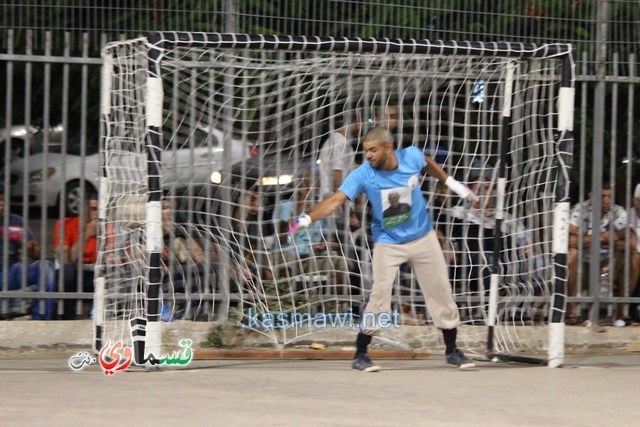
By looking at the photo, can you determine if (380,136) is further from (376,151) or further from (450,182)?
(450,182)

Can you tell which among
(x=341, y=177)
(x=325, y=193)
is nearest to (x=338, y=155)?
(x=341, y=177)

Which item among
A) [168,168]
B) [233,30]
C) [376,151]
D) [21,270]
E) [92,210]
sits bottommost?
[21,270]

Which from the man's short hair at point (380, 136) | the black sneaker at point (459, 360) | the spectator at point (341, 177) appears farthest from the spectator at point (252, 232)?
the black sneaker at point (459, 360)

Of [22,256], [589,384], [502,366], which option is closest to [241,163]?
[22,256]

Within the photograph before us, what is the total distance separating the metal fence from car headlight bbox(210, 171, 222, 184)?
1127mm

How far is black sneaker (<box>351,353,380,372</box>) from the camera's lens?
8.78 metres

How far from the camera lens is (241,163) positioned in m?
10.0

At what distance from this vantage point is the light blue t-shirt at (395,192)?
876 centimetres

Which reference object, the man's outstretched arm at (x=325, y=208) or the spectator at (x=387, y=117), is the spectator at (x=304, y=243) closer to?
the spectator at (x=387, y=117)

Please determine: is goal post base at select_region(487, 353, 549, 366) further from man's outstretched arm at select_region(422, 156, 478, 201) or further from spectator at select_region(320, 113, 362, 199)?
spectator at select_region(320, 113, 362, 199)

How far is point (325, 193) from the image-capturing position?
1023cm

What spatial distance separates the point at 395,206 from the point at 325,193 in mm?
1566

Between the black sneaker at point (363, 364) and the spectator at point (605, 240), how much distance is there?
8.95 feet

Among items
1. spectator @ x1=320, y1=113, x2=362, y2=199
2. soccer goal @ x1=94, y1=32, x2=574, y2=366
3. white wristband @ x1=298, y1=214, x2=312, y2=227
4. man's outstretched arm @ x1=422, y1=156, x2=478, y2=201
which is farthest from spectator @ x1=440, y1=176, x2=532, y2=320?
white wristband @ x1=298, y1=214, x2=312, y2=227
